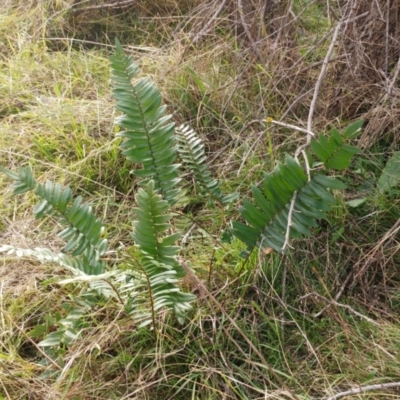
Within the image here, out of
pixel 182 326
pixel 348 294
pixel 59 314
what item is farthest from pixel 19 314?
pixel 348 294

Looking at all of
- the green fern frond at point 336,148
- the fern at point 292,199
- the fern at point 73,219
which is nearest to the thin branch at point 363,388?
the fern at point 292,199

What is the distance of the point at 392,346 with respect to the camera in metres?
1.56

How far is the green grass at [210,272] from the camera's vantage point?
61.0 inches

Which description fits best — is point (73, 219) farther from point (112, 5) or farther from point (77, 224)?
point (112, 5)

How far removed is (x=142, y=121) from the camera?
1.78 m

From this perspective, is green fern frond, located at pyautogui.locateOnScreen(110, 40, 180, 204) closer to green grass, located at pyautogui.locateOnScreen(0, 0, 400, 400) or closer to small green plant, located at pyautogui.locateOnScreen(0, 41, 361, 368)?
small green plant, located at pyautogui.locateOnScreen(0, 41, 361, 368)

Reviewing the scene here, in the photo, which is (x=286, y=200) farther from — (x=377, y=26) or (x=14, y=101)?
(x=14, y=101)

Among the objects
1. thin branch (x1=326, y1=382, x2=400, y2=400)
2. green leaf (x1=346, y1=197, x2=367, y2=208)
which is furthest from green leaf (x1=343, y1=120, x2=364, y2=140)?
thin branch (x1=326, y1=382, x2=400, y2=400)

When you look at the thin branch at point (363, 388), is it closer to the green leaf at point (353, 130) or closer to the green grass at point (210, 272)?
the green grass at point (210, 272)

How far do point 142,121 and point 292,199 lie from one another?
54cm

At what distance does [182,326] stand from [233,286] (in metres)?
0.21

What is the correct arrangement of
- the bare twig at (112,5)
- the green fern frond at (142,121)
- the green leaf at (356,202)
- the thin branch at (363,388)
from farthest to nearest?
the bare twig at (112,5) → the green leaf at (356,202) → the green fern frond at (142,121) → the thin branch at (363,388)

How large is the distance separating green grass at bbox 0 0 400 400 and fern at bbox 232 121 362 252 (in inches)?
5.7

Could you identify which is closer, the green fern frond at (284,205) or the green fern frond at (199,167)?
the green fern frond at (284,205)
